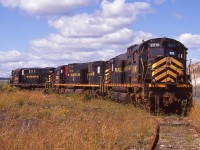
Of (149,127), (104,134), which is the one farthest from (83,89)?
(104,134)

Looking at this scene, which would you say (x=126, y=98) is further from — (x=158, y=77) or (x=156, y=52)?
(x=156, y=52)

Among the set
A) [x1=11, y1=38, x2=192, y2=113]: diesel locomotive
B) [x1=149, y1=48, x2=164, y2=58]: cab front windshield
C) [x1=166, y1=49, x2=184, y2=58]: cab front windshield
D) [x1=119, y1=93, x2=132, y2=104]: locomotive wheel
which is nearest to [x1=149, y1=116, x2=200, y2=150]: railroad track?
[x1=11, y1=38, x2=192, y2=113]: diesel locomotive

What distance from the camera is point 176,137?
10547 mm

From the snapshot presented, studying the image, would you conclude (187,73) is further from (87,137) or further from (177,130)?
(87,137)

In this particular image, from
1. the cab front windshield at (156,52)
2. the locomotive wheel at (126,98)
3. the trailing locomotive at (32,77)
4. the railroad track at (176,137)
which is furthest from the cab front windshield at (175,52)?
the trailing locomotive at (32,77)

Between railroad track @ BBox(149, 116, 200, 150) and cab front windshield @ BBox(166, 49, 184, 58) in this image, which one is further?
cab front windshield @ BBox(166, 49, 184, 58)

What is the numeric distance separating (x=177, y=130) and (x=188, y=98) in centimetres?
585

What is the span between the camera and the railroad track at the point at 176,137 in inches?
354

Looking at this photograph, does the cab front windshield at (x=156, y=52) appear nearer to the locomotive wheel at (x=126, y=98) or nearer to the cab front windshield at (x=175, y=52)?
the cab front windshield at (x=175, y=52)

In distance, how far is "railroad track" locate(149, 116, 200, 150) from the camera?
8.99 m

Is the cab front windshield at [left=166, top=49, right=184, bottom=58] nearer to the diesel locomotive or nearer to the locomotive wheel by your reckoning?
the diesel locomotive

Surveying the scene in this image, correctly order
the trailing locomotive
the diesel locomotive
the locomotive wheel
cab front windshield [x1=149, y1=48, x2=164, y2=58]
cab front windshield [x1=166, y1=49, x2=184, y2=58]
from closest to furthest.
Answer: the diesel locomotive
cab front windshield [x1=149, y1=48, x2=164, y2=58]
cab front windshield [x1=166, y1=49, x2=184, y2=58]
the locomotive wheel
the trailing locomotive

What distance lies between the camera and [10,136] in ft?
28.3

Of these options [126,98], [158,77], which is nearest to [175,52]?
[158,77]
